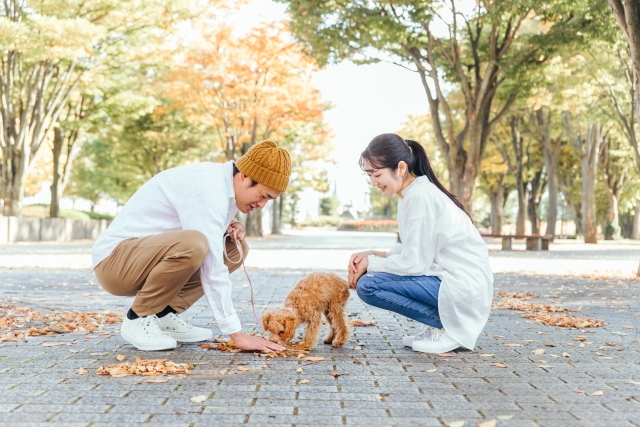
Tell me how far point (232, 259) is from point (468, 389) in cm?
195

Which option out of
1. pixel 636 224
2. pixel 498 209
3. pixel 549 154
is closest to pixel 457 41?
pixel 549 154

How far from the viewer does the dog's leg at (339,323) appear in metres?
4.39

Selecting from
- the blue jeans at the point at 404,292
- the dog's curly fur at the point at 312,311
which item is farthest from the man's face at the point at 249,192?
the blue jeans at the point at 404,292

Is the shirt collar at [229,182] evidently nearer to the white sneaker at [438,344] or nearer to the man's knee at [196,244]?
the man's knee at [196,244]

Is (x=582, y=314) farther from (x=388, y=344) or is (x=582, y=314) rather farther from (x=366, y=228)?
(x=366, y=228)

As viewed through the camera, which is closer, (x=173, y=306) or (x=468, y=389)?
(x=468, y=389)

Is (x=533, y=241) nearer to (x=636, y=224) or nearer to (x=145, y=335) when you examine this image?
(x=145, y=335)

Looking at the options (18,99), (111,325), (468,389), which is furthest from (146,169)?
(468,389)

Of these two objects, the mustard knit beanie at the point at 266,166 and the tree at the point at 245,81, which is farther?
the tree at the point at 245,81

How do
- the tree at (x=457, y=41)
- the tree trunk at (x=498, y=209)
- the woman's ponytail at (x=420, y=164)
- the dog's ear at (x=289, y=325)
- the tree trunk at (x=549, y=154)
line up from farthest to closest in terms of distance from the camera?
the tree trunk at (x=498, y=209)
the tree trunk at (x=549, y=154)
the tree at (x=457, y=41)
the woman's ponytail at (x=420, y=164)
the dog's ear at (x=289, y=325)

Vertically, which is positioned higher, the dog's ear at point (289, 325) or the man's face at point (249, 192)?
the man's face at point (249, 192)

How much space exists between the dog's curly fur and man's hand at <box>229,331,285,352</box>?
0.40 ft

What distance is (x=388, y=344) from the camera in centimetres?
470

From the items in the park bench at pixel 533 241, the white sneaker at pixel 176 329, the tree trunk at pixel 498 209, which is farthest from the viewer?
the tree trunk at pixel 498 209
